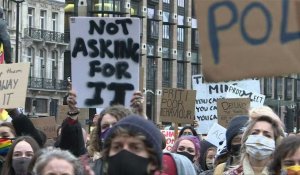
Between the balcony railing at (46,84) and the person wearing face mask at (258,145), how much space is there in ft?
162

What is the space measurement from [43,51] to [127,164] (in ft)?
176

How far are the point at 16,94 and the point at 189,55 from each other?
60.2m

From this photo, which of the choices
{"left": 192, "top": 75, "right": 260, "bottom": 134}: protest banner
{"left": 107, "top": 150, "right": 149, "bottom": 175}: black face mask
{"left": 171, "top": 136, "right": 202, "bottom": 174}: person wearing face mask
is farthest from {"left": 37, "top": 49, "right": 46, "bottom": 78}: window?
{"left": 107, "top": 150, "right": 149, "bottom": 175}: black face mask

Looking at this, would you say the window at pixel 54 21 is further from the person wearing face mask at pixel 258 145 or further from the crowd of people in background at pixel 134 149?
the person wearing face mask at pixel 258 145

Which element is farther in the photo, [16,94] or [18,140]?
[16,94]

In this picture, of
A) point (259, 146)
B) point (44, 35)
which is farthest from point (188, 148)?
point (44, 35)

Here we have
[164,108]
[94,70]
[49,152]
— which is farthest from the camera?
[164,108]

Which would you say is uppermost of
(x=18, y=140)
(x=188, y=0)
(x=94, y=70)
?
(x=188, y=0)

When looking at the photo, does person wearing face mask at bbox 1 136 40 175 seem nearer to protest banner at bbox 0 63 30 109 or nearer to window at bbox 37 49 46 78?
protest banner at bbox 0 63 30 109

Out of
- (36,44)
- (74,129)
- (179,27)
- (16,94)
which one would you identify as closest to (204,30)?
(74,129)

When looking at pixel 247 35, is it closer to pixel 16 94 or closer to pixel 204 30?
pixel 204 30

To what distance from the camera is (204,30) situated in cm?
429

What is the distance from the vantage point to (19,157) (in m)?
6.51

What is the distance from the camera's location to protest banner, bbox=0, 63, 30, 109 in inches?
374
